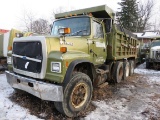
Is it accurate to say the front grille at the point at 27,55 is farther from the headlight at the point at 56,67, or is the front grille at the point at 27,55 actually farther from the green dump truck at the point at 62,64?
the headlight at the point at 56,67

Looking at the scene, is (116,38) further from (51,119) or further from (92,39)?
(51,119)

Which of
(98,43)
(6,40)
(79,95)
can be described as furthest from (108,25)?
(6,40)

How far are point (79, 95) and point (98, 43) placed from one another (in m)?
1.95

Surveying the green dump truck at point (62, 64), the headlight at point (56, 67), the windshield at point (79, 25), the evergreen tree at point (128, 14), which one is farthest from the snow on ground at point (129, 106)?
the evergreen tree at point (128, 14)

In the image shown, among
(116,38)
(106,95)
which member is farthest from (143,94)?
(116,38)

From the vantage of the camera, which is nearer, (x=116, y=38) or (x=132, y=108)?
(x=132, y=108)

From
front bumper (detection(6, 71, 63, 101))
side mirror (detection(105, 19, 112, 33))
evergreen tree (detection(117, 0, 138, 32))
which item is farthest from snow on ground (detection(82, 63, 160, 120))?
evergreen tree (detection(117, 0, 138, 32))

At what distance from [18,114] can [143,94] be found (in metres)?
4.16

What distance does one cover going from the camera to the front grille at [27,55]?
3.64 meters

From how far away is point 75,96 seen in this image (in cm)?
396

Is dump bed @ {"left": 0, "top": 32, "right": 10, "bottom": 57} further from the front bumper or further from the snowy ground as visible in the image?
the front bumper

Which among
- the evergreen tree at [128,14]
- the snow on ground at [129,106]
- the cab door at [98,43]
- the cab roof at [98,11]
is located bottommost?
the snow on ground at [129,106]

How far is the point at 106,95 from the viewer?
554 centimetres

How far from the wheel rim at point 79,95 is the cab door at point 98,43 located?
1.23 m
